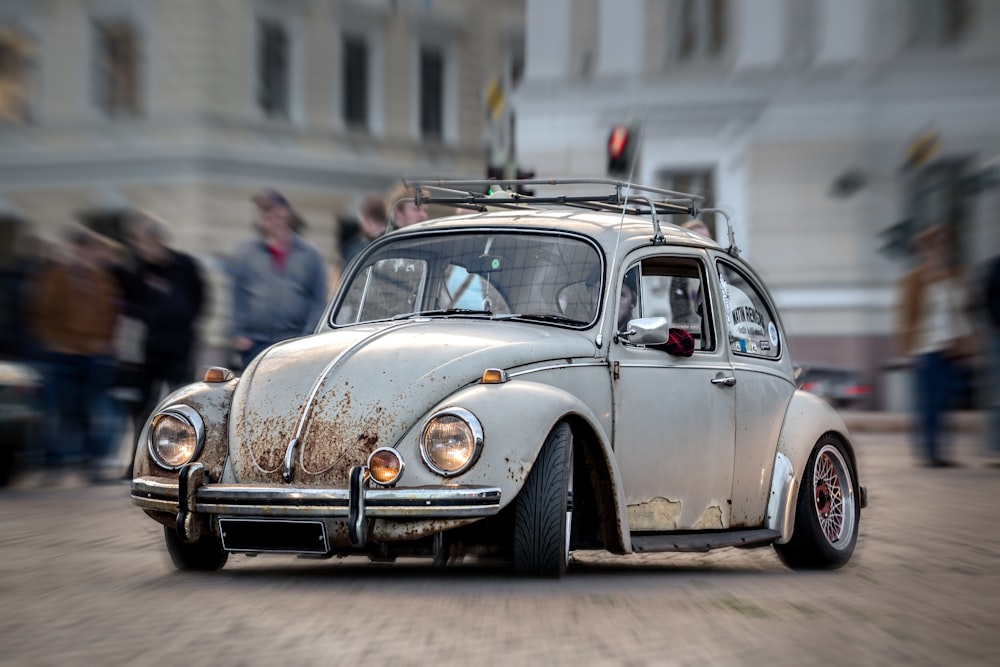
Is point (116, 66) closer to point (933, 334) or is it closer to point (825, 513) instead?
point (933, 334)

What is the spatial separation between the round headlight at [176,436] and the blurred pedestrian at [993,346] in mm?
10030

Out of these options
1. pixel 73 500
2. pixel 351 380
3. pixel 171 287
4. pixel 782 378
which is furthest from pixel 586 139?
pixel 351 380

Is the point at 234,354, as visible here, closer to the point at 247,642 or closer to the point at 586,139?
the point at 247,642

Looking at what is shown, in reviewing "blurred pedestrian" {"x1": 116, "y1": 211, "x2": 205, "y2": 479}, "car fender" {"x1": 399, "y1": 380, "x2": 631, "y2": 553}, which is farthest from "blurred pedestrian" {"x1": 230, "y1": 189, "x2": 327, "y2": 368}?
"car fender" {"x1": 399, "y1": 380, "x2": 631, "y2": 553}

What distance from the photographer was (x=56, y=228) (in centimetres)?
3297

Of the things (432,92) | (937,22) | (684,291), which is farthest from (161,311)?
(432,92)

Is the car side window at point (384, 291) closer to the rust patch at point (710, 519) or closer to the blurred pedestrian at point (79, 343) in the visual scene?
the rust patch at point (710, 519)

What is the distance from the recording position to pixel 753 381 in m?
8.47

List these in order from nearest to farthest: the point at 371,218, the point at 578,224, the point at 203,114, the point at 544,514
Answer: the point at 544,514, the point at 578,224, the point at 371,218, the point at 203,114

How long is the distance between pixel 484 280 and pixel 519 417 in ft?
4.56

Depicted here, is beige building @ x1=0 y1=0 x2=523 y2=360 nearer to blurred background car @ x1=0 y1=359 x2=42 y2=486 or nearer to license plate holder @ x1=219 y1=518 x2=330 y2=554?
blurred background car @ x1=0 y1=359 x2=42 y2=486

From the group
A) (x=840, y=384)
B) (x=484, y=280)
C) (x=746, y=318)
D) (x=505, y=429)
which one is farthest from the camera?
(x=840, y=384)

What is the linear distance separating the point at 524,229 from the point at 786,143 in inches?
810

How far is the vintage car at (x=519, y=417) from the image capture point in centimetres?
671
